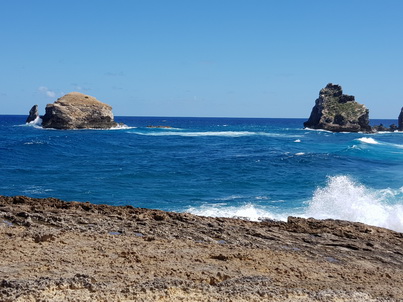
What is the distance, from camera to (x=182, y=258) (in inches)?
388

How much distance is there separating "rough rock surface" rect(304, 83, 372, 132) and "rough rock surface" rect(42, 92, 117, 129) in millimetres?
44547

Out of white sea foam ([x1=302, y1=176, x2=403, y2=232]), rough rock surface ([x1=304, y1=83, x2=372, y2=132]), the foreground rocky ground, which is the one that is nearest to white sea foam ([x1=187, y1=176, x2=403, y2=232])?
white sea foam ([x1=302, y1=176, x2=403, y2=232])

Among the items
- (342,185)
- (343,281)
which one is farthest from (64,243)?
(342,185)

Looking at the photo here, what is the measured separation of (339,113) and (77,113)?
5286 centimetres

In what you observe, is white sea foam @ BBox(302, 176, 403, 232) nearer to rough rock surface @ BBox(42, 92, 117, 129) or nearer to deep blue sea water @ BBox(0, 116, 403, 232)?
deep blue sea water @ BBox(0, 116, 403, 232)

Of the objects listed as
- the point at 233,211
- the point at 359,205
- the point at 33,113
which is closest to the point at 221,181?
the point at 233,211

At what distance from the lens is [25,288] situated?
7742 mm

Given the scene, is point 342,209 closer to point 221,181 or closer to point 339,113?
point 221,181

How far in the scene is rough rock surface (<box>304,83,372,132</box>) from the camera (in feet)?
293

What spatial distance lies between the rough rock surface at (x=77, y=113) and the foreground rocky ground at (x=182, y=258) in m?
70.5

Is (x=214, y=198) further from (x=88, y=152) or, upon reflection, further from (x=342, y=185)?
(x=88, y=152)

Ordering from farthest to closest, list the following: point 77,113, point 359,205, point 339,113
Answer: point 339,113, point 77,113, point 359,205

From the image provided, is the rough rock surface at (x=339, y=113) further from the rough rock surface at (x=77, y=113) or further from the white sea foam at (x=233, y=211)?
the white sea foam at (x=233, y=211)

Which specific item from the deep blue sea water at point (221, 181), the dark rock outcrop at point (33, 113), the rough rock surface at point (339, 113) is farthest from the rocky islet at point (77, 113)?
the rough rock surface at point (339, 113)
